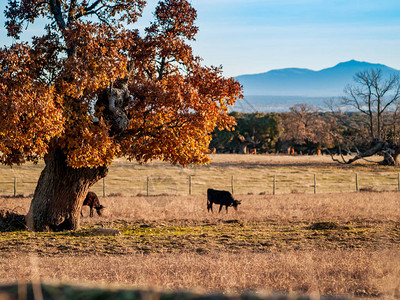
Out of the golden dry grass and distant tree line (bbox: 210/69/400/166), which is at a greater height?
distant tree line (bbox: 210/69/400/166)

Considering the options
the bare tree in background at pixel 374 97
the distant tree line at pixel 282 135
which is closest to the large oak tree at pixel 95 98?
the bare tree in background at pixel 374 97

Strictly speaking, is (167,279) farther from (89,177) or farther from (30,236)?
(89,177)

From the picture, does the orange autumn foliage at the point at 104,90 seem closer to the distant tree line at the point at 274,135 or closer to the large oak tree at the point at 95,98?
the large oak tree at the point at 95,98

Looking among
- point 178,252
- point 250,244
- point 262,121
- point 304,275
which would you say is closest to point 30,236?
point 178,252

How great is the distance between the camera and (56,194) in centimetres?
1781

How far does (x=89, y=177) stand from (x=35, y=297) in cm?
1717

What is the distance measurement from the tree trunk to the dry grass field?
1.10 m

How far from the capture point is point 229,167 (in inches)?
2158

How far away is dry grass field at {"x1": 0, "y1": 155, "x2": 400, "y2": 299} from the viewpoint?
804 cm

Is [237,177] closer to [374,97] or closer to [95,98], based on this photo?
[374,97]

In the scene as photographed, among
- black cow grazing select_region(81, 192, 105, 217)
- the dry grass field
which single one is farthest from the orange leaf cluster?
black cow grazing select_region(81, 192, 105, 217)

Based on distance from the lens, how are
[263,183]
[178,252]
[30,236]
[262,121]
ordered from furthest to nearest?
[262,121] < [263,183] < [30,236] < [178,252]

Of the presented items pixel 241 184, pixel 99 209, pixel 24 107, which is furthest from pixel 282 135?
pixel 24 107

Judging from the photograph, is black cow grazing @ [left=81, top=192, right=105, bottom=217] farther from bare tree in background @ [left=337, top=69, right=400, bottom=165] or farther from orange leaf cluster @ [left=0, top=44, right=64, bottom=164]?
bare tree in background @ [left=337, top=69, right=400, bottom=165]
